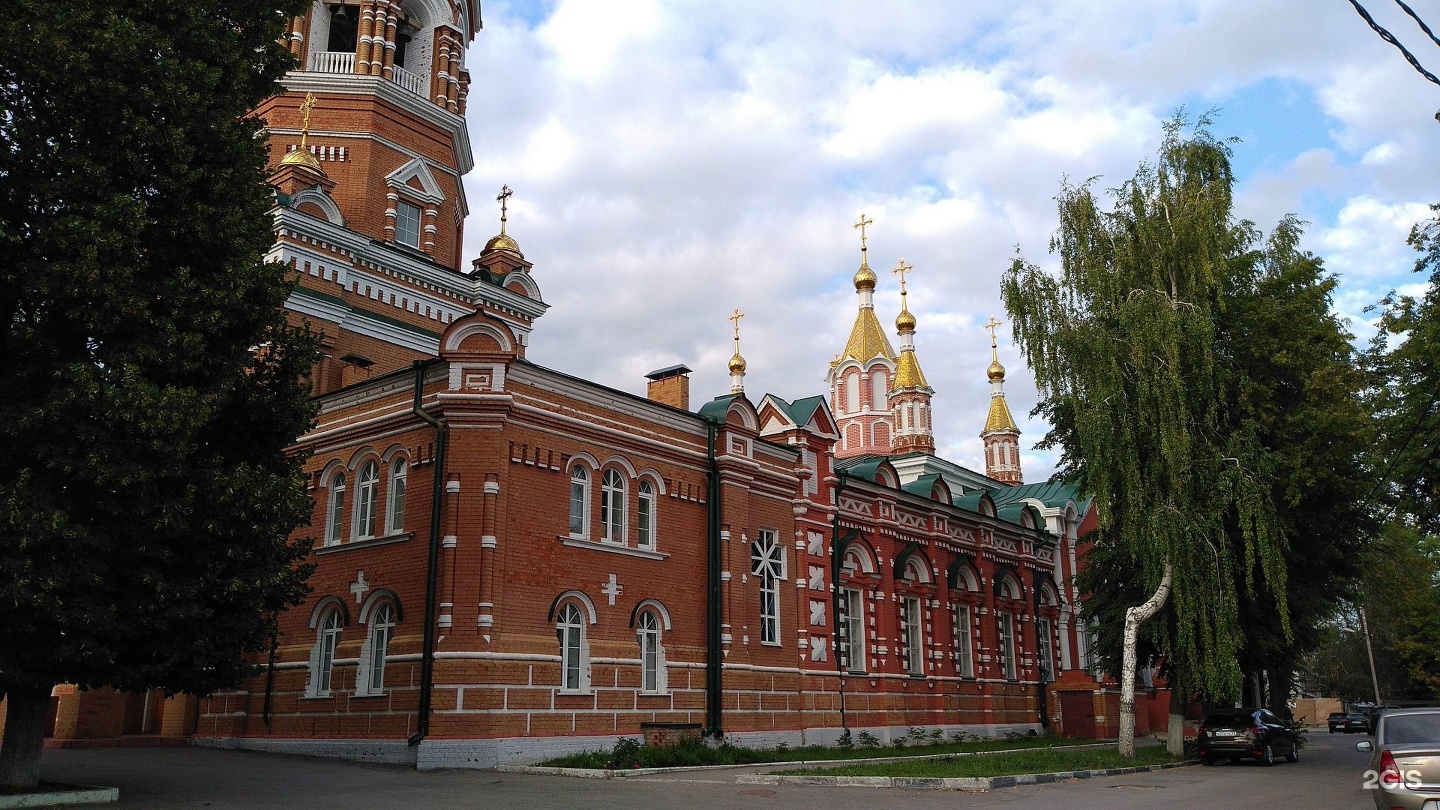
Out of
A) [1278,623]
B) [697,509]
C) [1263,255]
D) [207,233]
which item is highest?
[1263,255]

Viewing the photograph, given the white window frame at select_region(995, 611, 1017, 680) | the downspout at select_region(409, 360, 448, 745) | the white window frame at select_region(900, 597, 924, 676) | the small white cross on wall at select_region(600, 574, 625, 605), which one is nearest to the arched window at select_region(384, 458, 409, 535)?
the downspout at select_region(409, 360, 448, 745)

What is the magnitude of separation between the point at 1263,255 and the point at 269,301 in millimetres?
21562

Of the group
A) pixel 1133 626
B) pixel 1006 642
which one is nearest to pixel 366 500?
pixel 1133 626

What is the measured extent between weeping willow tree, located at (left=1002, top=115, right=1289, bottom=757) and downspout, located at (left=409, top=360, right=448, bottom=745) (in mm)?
13034

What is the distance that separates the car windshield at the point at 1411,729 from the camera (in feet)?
35.8

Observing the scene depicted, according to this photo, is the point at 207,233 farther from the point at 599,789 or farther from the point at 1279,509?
the point at 1279,509

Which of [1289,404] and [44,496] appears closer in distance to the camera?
[44,496]

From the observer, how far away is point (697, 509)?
22.0m

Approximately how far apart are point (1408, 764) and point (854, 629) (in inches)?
676

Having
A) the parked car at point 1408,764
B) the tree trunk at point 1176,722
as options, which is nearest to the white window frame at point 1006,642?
the tree trunk at point 1176,722

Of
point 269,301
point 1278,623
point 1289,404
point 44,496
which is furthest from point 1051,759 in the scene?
point 44,496

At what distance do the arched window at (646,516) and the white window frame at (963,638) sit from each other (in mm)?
12793

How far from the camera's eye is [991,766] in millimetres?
17359

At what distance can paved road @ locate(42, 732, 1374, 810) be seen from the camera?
12508 mm
